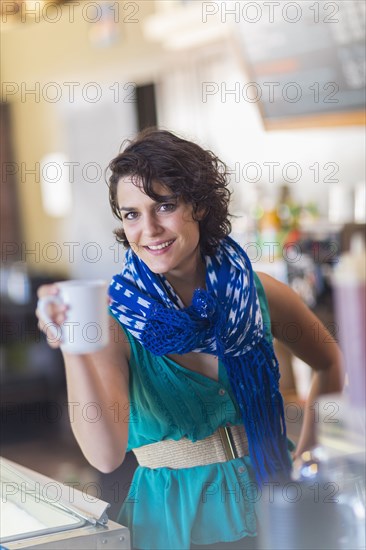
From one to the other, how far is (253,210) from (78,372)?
1752 millimetres

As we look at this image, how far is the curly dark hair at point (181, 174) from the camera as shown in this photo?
2.67ft

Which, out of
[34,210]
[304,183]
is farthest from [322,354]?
[34,210]

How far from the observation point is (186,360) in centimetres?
88

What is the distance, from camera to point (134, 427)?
0.88 m

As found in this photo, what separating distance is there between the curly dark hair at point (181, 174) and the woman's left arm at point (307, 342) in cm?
10

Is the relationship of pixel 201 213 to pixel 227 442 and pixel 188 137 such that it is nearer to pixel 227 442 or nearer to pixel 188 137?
pixel 188 137

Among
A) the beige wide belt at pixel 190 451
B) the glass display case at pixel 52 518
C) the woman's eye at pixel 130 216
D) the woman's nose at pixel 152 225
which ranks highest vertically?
the woman's eye at pixel 130 216

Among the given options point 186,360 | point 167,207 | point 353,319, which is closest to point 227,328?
point 186,360

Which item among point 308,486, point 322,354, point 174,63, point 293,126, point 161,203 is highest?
point 174,63

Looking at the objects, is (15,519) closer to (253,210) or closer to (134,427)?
(134,427)

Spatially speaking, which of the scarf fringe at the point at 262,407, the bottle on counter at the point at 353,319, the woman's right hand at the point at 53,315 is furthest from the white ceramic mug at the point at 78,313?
the bottle on counter at the point at 353,319

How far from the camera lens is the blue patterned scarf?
848 millimetres

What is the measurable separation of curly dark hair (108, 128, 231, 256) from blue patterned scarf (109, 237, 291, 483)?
32mm

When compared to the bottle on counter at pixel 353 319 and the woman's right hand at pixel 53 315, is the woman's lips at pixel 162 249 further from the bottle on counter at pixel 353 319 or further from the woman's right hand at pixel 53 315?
the bottle on counter at pixel 353 319
